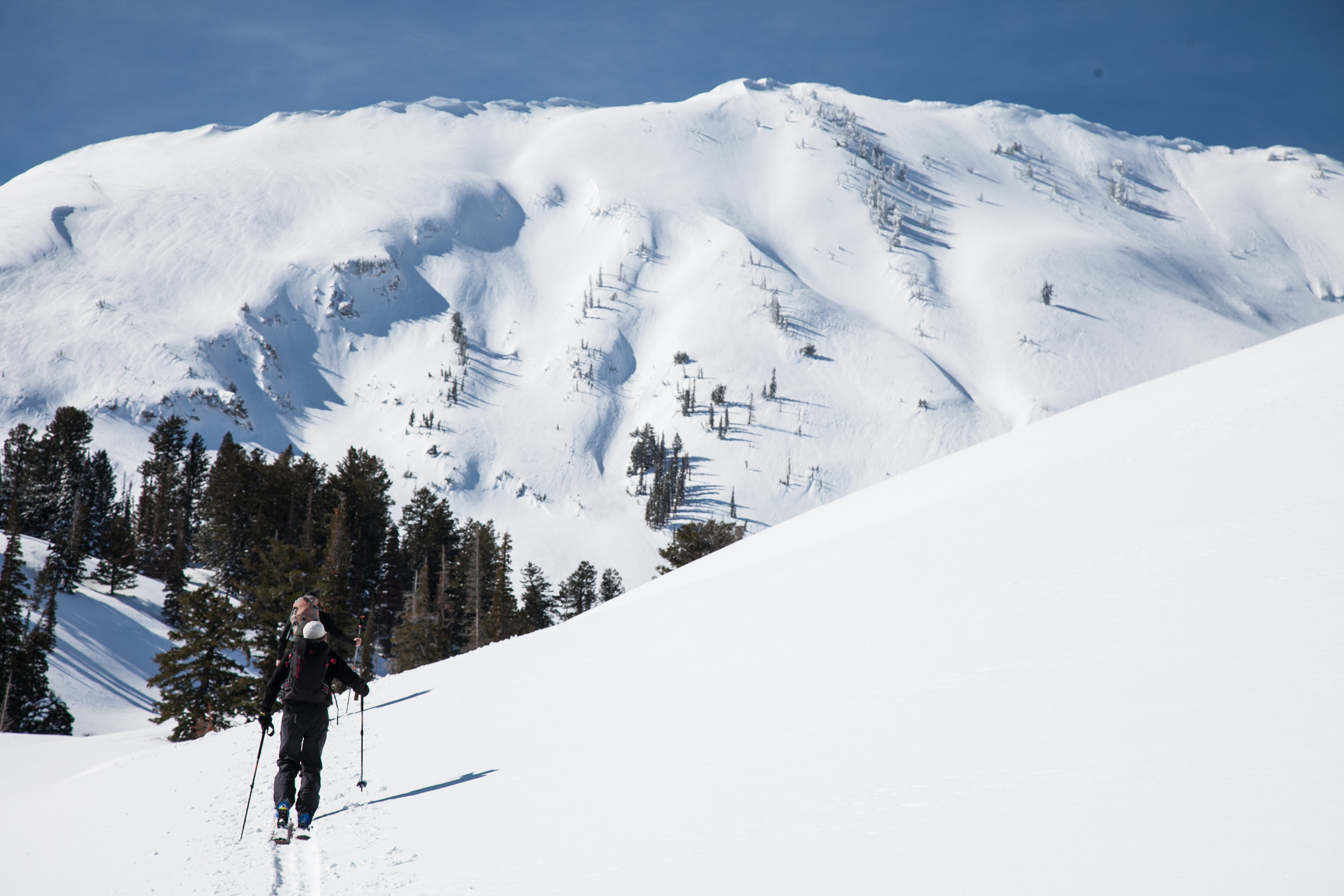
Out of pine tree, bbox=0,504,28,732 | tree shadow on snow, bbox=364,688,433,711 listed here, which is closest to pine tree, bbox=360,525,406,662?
pine tree, bbox=0,504,28,732

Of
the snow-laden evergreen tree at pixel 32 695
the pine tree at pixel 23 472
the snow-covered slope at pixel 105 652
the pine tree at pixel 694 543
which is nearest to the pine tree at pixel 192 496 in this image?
the snow-covered slope at pixel 105 652

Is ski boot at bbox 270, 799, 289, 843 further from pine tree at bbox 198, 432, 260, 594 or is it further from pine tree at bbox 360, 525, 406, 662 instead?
pine tree at bbox 198, 432, 260, 594

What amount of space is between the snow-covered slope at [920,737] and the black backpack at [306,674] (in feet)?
4.65

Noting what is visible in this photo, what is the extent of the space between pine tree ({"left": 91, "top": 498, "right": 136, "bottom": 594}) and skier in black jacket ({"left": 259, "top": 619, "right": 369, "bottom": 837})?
62922 mm

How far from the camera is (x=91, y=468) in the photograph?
84188mm

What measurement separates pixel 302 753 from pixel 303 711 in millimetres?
438

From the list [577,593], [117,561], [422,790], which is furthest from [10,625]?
[422,790]

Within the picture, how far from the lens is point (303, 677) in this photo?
8.97 metres

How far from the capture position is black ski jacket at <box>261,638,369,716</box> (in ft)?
29.3

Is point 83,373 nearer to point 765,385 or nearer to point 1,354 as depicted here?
point 1,354

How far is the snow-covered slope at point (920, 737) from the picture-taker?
18.2ft

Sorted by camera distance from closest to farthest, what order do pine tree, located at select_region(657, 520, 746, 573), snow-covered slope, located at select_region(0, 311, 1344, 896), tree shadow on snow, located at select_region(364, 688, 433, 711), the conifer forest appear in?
snow-covered slope, located at select_region(0, 311, 1344, 896), tree shadow on snow, located at select_region(364, 688, 433, 711), the conifer forest, pine tree, located at select_region(657, 520, 746, 573)

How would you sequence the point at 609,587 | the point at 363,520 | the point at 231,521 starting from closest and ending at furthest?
1. the point at 231,521
2. the point at 363,520
3. the point at 609,587

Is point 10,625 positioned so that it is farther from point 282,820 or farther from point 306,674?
point 282,820
